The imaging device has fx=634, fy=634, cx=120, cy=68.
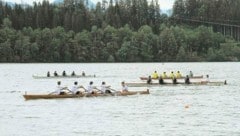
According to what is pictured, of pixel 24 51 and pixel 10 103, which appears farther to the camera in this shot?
pixel 24 51

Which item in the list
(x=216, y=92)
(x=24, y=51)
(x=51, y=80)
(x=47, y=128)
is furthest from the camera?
(x=24, y=51)

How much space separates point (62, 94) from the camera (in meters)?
62.8

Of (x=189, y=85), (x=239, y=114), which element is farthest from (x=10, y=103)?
(x=189, y=85)

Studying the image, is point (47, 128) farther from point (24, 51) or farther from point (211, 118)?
point (24, 51)

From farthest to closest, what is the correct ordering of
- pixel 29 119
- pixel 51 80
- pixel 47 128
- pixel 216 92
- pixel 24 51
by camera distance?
pixel 24 51
pixel 51 80
pixel 216 92
pixel 29 119
pixel 47 128

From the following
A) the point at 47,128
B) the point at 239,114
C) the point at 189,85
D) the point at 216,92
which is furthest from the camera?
the point at 189,85

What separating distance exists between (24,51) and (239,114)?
485 feet

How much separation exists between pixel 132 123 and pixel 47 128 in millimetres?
6572

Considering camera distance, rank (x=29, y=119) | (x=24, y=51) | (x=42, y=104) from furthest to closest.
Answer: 1. (x=24, y=51)
2. (x=42, y=104)
3. (x=29, y=119)

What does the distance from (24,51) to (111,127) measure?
153 meters

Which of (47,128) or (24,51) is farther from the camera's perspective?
(24,51)

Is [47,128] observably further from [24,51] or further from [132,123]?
[24,51]

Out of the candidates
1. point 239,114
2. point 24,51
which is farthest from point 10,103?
point 24,51

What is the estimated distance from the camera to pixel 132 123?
47.5 metres
